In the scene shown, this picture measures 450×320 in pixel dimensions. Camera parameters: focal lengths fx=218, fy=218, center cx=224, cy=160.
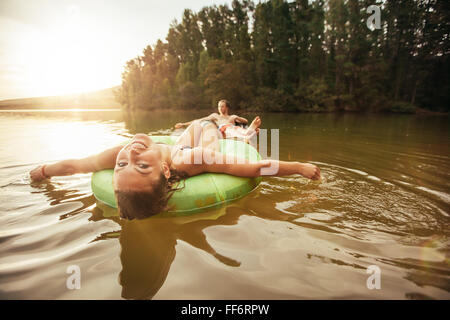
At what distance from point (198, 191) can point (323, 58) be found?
3439 cm

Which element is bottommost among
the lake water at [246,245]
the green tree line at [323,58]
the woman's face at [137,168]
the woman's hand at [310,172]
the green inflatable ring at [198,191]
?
the lake water at [246,245]

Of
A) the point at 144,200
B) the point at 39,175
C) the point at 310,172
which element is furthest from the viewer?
the point at 39,175

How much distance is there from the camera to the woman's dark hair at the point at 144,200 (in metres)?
1.95

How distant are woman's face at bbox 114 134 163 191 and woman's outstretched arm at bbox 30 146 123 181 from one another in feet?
2.72

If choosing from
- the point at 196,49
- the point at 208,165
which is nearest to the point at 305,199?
the point at 208,165

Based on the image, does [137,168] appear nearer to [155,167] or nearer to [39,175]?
[155,167]

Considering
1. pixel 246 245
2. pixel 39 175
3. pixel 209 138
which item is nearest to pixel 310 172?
pixel 246 245

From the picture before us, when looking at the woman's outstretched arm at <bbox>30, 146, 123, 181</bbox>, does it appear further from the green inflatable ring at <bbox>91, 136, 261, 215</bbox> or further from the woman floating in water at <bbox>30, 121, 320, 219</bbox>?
the green inflatable ring at <bbox>91, 136, 261, 215</bbox>

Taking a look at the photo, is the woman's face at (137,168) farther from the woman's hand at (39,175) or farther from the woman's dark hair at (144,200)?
the woman's hand at (39,175)

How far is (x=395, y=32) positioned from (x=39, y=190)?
121 ft

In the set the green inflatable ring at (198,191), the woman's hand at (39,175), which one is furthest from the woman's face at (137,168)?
the woman's hand at (39,175)

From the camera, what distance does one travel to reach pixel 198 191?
8.02 ft

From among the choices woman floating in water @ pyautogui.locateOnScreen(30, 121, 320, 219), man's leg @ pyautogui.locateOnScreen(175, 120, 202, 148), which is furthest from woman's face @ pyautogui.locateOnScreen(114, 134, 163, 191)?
man's leg @ pyautogui.locateOnScreen(175, 120, 202, 148)

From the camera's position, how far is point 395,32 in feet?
87.6
